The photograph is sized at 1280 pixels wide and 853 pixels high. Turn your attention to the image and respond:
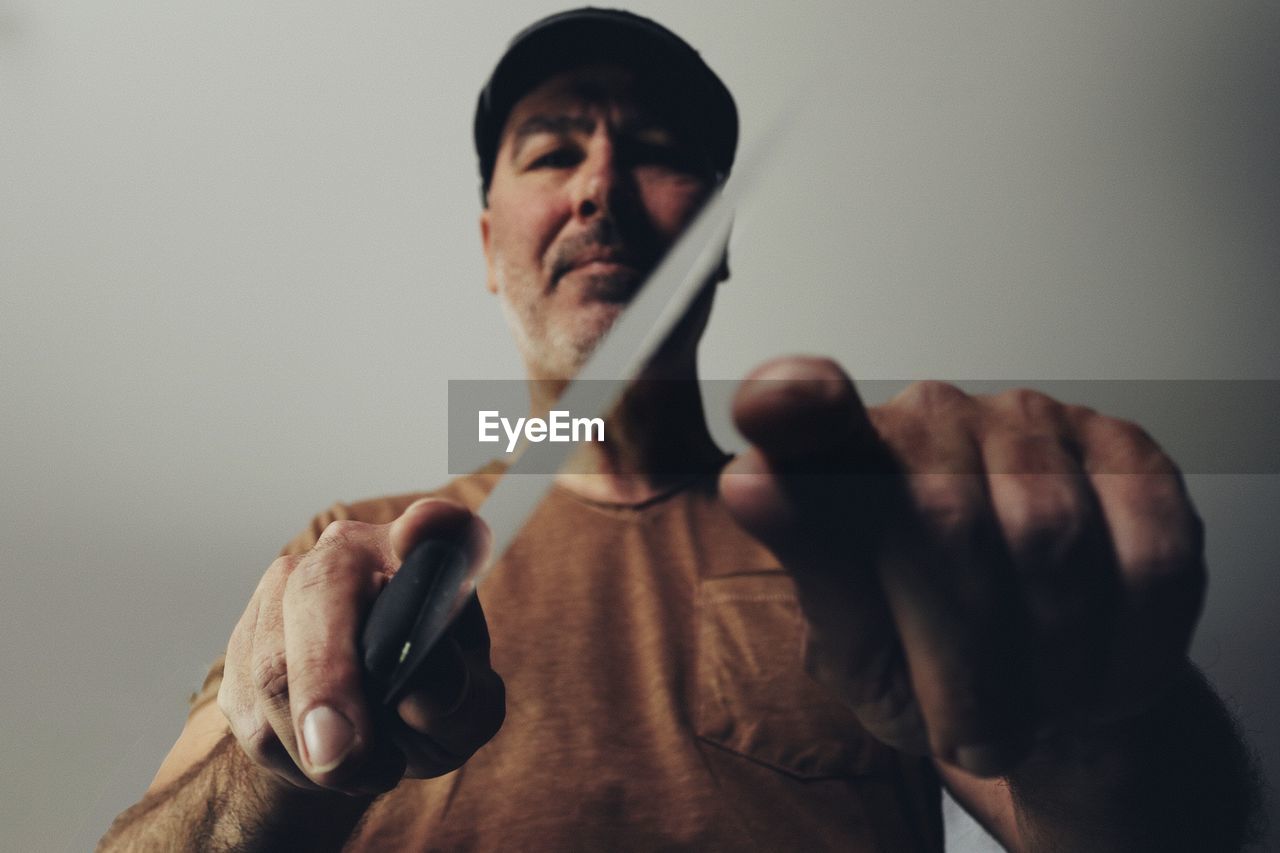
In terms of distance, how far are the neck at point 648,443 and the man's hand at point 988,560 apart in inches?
18.9

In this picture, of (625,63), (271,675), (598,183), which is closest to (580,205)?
(598,183)

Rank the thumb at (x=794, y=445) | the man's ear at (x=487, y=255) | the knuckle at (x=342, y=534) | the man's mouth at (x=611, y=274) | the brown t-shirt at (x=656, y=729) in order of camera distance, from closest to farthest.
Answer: the thumb at (x=794, y=445) < the knuckle at (x=342, y=534) < the brown t-shirt at (x=656, y=729) < the man's mouth at (x=611, y=274) < the man's ear at (x=487, y=255)

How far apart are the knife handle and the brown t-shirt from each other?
0.89 ft

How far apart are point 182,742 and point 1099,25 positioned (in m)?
0.98

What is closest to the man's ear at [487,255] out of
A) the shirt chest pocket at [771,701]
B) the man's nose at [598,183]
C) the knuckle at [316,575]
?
the man's nose at [598,183]

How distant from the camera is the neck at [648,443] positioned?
0.65m

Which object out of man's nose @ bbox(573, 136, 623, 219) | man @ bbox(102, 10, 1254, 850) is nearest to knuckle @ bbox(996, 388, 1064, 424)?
man @ bbox(102, 10, 1254, 850)

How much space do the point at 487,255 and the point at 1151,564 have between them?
652 mm

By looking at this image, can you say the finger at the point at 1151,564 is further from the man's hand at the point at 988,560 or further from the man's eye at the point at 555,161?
the man's eye at the point at 555,161

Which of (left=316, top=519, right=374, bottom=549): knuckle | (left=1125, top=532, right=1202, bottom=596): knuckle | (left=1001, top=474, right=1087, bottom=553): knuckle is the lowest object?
(left=316, top=519, right=374, bottom=549): knuckle

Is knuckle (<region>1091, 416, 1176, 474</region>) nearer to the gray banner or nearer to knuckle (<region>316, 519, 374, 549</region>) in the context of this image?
knuckle (<region>316, 519, 374, 549</region>)

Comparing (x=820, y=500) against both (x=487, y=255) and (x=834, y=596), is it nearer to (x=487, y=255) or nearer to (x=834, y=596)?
(x=834, y=596)

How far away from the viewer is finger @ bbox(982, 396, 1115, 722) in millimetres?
152

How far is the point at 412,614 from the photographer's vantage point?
19cm
